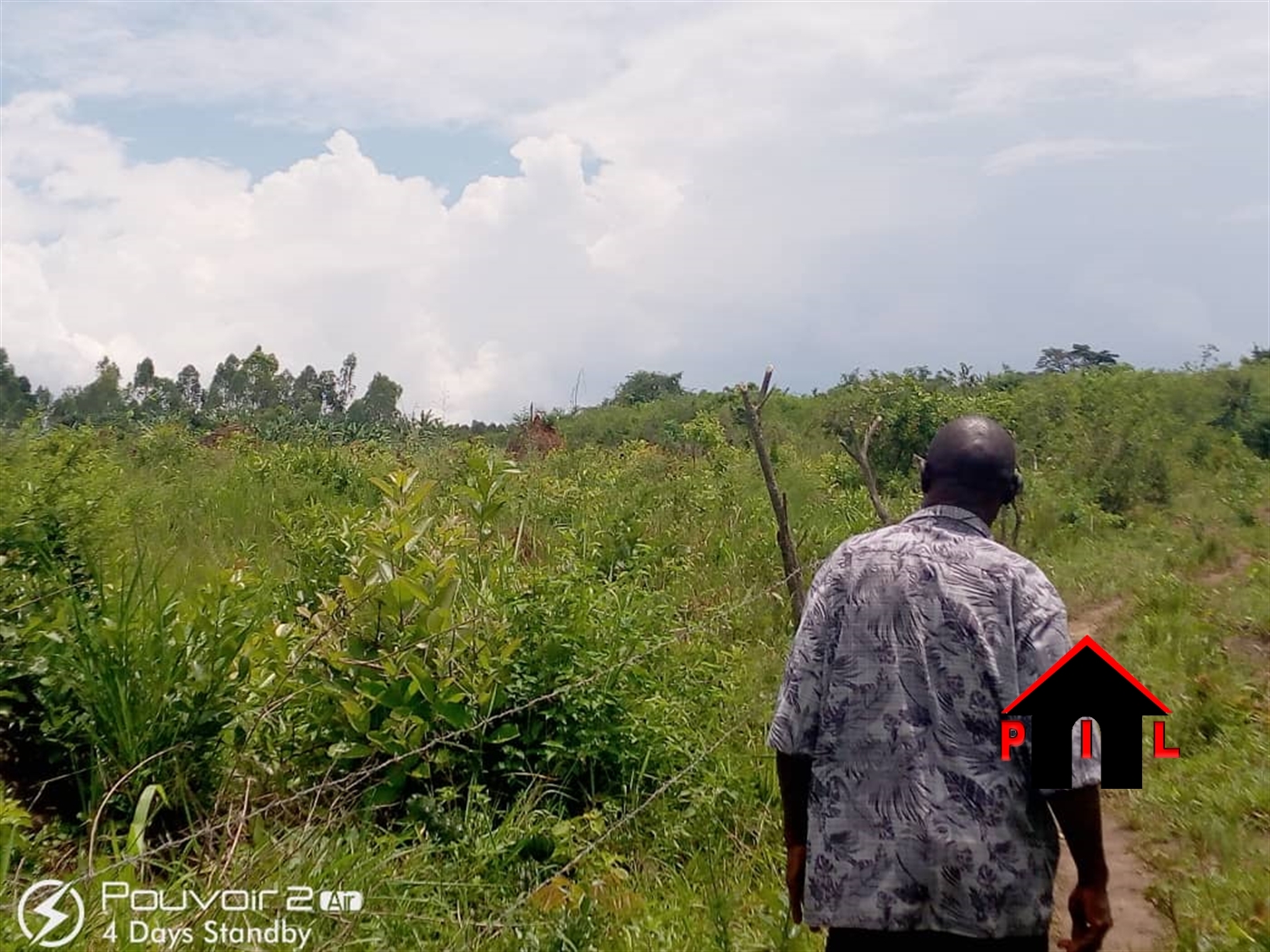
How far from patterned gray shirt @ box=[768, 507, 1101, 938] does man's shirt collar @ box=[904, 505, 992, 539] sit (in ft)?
0.07

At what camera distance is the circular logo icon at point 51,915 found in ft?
8.23

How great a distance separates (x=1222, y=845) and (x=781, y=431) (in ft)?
43.3

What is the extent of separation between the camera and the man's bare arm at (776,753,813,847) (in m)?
2.23

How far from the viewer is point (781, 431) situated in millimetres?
16859

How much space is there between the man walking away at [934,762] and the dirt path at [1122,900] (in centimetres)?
112

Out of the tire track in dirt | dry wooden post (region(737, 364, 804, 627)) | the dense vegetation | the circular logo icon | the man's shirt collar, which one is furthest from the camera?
dry wooden post (region(737, 364, 804, 627))

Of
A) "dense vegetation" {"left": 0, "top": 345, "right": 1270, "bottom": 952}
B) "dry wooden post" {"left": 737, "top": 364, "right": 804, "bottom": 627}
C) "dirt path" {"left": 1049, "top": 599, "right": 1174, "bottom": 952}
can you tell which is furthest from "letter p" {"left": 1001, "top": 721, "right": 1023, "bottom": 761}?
"dry wooden post" {"left": 737, "top": 364, "right": 804, "bottom": 627}

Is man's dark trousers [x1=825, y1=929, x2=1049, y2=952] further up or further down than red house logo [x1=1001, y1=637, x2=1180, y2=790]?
further down

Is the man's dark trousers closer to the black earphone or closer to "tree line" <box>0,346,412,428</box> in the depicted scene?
the black earphone

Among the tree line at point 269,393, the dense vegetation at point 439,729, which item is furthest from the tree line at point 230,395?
the dense vegetation at point 439,729

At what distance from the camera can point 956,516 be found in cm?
220

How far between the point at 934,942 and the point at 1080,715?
19.5 inches

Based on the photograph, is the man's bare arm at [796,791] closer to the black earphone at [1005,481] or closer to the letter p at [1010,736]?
the letter p at [1010,736]

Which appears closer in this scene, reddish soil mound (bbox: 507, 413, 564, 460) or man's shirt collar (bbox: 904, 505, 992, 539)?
man's shirt collar (bbox: 904, 505, 992, 539)
